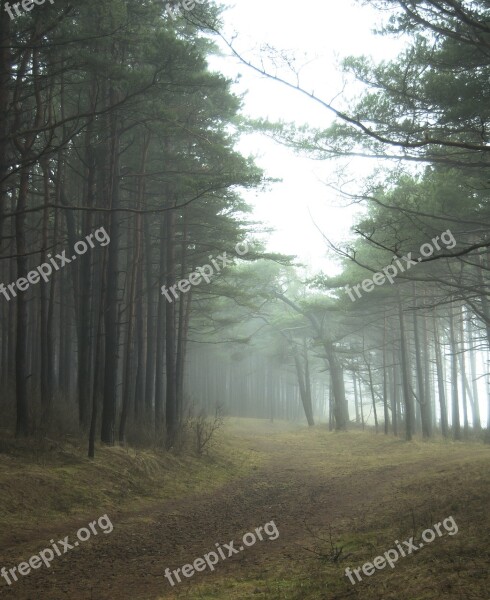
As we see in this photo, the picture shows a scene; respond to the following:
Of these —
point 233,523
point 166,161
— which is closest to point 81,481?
point 233,523

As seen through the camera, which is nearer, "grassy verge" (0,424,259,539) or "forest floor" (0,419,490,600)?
"forest floor" (0,419,490,600)

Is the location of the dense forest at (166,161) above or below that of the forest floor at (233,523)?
above

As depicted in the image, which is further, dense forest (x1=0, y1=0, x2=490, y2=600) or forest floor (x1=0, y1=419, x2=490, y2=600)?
dense forest (x1=0, y1=0, x2=490, y2=600)

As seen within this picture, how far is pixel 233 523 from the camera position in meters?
9.02

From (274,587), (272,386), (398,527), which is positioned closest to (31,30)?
(274,587)

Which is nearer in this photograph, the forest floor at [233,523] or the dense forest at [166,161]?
the forest floor at [233,523]

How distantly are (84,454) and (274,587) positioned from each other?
733 cm

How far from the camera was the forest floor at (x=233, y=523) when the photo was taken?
5359 mm

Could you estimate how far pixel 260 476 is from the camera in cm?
1503

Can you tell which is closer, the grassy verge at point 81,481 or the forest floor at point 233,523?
the forest floor at point 233,523

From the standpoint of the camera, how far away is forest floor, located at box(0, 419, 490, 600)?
17.6 feet

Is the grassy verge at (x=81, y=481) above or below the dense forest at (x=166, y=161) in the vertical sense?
below

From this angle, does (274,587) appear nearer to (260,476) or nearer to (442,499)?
(442,499)

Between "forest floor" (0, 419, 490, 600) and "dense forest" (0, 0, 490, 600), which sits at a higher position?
"dense forest" (0, 0, 490, 600)
